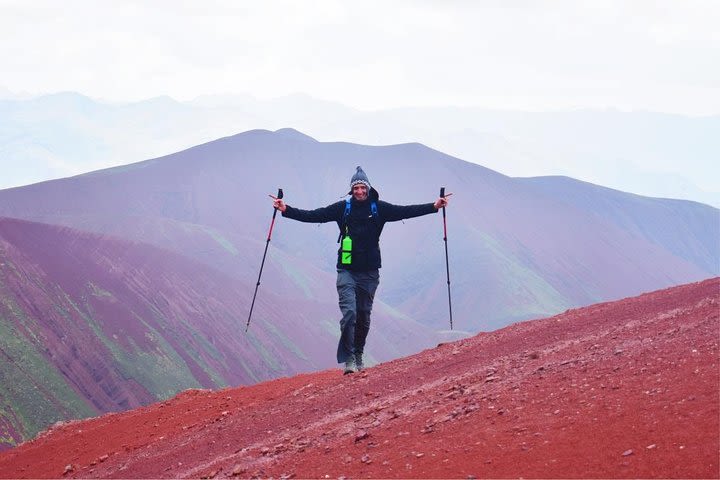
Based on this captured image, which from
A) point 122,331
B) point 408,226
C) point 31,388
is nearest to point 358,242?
point 31,388

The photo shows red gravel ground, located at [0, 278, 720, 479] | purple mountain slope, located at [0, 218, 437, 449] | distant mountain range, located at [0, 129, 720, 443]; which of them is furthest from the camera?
distant mountain range, located at [0, 129, 720, 443]

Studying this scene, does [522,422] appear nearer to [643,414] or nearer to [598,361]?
[643,414]

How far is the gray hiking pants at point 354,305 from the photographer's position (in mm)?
13672

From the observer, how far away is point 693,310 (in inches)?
473

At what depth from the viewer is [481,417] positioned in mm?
9328

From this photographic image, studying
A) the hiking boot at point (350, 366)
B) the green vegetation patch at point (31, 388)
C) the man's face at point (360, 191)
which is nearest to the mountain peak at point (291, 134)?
the green vegetation patch at point (31, 388)

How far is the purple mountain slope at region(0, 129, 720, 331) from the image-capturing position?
101 m

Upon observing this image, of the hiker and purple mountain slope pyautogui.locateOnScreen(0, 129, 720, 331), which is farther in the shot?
purple mountain slope pyautogui.locateOnScreen(0, 129, 720, 331)

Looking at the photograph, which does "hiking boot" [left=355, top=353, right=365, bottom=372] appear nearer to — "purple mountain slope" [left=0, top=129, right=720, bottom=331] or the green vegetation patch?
the green vegetation patch

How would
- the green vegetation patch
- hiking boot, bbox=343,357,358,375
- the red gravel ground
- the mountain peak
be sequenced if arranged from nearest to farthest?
the red gravel ground
hiking boot, bbox=343,357,358,375
the green vegetation patch
the mountain peak

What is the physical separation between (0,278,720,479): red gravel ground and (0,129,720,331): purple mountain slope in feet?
251

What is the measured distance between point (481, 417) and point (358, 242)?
4.72 metres

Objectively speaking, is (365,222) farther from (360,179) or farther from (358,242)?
(360,179)

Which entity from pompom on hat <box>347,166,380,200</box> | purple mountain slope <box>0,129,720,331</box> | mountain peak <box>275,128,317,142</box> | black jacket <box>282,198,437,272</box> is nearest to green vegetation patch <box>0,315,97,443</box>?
black jacket <box>282,198,437,272</box>
